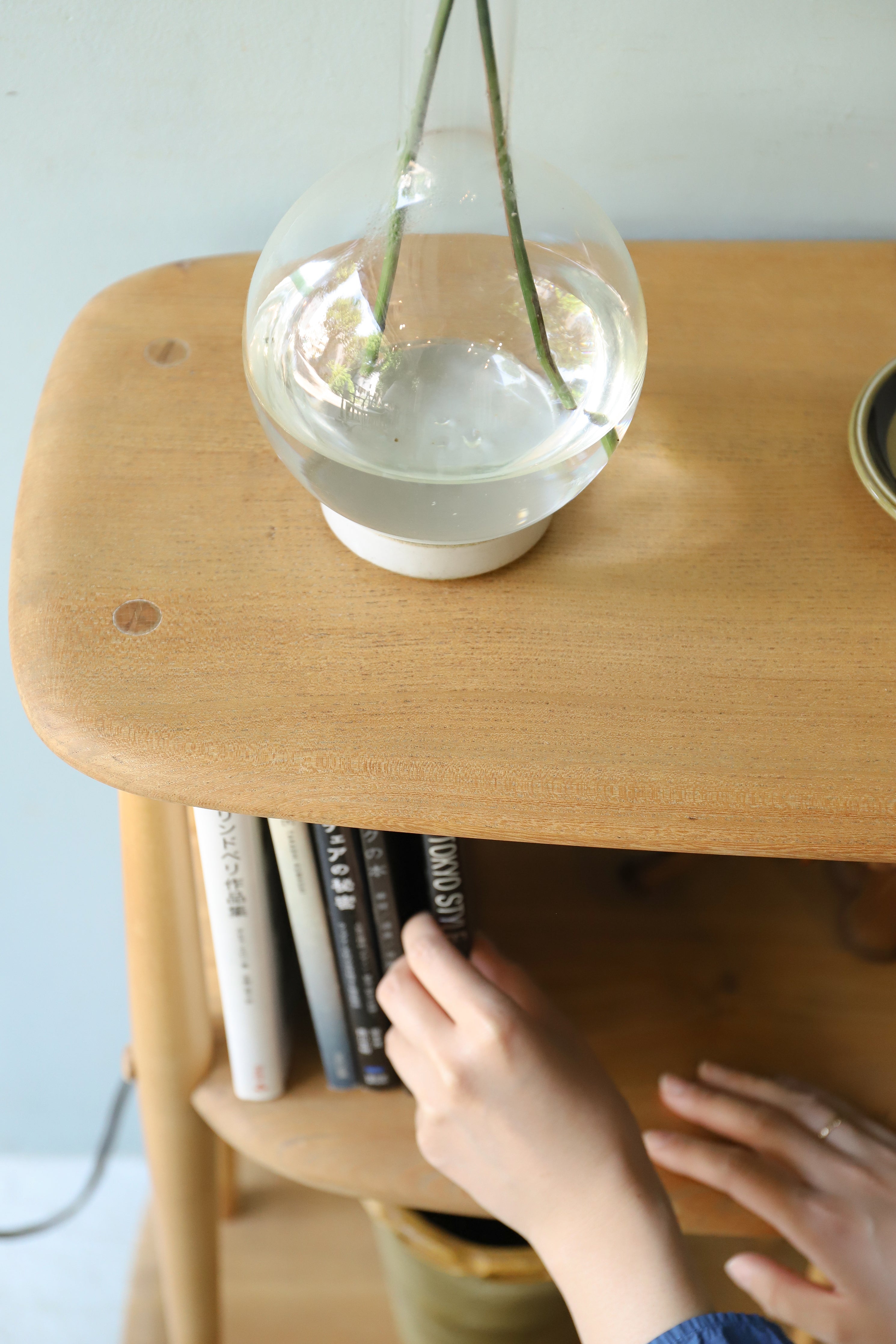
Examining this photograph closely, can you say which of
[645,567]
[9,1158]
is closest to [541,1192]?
[645,567]

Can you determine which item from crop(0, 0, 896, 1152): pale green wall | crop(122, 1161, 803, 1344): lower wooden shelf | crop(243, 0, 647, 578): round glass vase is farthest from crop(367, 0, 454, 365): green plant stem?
crop(122, 1161, 803, 1344): lower wooden shelf

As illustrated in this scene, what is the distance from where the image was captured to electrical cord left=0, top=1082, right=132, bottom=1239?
1020mm

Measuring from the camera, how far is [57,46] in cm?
47

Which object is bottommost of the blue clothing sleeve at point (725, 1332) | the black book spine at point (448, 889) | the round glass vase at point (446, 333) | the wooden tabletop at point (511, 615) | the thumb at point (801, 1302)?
the thumb at point (801, 1302)

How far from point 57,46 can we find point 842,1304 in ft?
2.26

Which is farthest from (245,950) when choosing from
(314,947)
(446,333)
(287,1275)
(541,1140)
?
(287,1275)

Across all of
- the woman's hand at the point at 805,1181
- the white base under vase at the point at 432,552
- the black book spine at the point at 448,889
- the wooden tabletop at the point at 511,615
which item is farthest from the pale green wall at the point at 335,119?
the woman's hand at the point at 805,1181

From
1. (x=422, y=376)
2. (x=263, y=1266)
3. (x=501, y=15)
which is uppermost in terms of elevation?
(x=501, y=15)

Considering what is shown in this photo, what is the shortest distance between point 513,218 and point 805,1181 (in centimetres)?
49

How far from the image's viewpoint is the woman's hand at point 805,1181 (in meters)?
0.52

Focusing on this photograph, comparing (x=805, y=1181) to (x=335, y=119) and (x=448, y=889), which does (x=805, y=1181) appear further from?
(x=335, y=119)

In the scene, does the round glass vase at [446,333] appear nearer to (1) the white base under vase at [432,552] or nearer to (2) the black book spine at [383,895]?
(1) the white base under vase at [432,552]

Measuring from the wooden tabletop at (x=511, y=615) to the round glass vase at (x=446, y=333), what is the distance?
0.15 ft

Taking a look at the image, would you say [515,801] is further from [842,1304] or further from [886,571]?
[842,1304]
